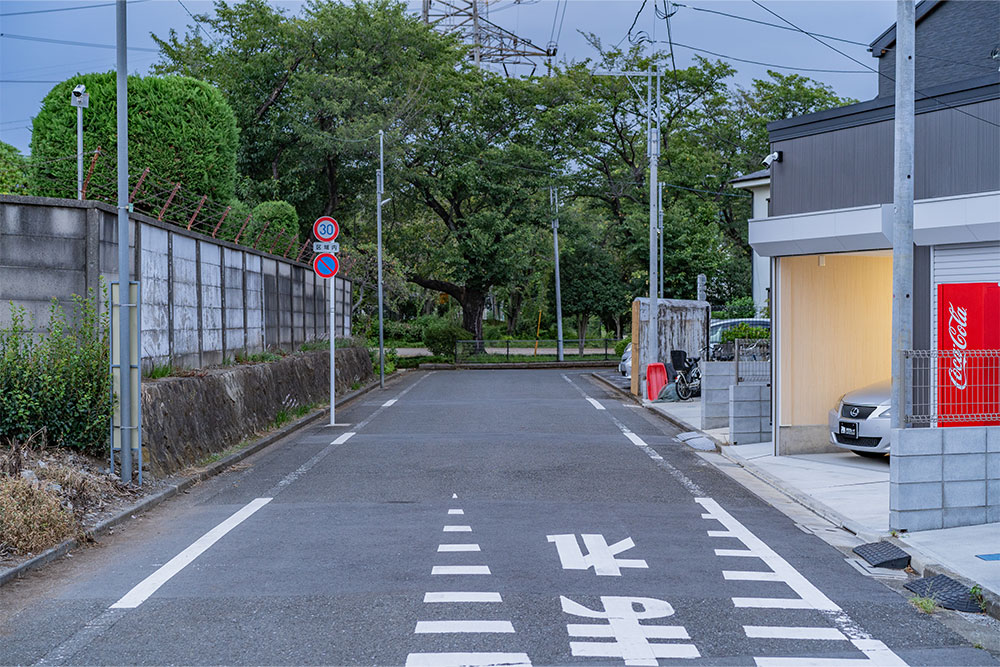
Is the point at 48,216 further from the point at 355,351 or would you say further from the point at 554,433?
the point at 355,351

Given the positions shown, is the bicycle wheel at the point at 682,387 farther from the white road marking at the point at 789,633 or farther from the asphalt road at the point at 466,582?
the white road marking at the point at 789,633

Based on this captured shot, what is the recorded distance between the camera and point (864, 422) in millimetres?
11703

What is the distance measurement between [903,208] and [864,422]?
396 cm

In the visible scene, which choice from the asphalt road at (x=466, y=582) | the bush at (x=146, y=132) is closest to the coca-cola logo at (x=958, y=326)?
the asphalt road at (x=466, y=582)

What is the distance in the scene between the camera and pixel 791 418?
12.9 m

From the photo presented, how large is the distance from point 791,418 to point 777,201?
9.98ft

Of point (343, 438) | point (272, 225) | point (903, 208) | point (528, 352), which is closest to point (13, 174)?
point (343, 438)

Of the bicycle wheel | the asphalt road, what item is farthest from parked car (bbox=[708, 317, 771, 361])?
the asphalt road

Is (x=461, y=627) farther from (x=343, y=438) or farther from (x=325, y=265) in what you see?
(x=325, y=265)

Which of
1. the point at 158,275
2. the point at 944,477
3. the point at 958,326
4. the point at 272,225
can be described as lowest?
the point at 944,477

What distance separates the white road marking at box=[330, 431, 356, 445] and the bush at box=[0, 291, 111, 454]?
5.03 meters

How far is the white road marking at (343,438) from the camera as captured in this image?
1447cm

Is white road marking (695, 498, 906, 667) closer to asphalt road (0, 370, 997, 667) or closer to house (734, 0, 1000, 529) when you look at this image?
asphalt road (0, 370, 997, 667)

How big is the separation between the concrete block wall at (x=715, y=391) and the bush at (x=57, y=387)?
9.90 meters
